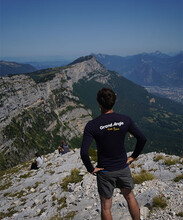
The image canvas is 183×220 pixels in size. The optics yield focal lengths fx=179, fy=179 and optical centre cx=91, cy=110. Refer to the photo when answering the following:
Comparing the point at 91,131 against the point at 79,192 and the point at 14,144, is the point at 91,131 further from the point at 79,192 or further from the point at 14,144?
the point at 14,144

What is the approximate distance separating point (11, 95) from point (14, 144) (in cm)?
5361

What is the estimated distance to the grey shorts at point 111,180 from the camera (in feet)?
20.8

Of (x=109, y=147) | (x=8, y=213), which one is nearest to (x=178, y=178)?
(x=109, y=147)

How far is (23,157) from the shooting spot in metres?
172

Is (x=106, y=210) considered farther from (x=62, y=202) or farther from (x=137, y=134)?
(x=62, y=202)

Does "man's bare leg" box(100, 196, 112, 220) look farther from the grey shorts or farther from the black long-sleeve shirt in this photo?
the black long-sleeve shirt

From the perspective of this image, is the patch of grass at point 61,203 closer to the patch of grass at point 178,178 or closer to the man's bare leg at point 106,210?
the man's bare leg at point 106,210

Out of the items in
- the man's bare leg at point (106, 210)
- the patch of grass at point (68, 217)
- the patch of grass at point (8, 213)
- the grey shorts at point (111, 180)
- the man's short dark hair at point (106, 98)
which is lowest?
the patch of grass at point (8, 213)

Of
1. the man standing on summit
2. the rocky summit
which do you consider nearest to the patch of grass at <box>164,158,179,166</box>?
the rocky summit

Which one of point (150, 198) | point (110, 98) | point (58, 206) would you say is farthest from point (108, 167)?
point (58, 206)

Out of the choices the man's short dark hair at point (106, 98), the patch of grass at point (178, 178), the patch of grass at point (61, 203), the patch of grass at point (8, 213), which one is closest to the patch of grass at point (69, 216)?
the patch of grass at point (61, 203)

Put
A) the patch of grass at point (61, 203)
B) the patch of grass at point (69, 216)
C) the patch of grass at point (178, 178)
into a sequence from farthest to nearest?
the patch of grass at point (61, 203), the patch of grass at point (178, 178), the patch of grass at point (69, 216)

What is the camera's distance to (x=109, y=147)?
623cm

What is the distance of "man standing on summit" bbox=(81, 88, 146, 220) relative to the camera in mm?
6125
